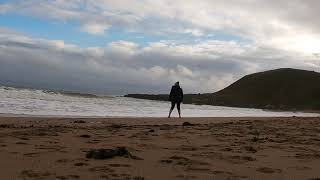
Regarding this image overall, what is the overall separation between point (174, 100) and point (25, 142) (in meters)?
15.1

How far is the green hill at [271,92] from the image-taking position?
298 ft

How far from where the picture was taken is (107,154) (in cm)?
683

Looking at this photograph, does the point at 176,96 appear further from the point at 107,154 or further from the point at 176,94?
the point at 107,154

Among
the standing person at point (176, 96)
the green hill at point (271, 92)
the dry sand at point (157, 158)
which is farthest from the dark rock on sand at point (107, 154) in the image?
the green hill at point (271, 92)

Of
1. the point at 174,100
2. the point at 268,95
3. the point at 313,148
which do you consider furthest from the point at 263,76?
the point at 313,148

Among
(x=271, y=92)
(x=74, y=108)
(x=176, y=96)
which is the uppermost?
(x=271, y=92)

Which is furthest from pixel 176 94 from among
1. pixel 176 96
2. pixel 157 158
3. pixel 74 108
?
pixel 157 158

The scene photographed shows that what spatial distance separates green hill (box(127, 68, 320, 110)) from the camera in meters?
90.8

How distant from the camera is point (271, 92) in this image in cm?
10144

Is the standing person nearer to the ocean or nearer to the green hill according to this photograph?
the ocean

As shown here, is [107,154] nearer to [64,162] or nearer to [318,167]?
[64,162]

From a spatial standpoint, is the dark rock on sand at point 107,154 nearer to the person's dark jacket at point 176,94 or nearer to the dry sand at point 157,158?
the dry sand at point 157,158

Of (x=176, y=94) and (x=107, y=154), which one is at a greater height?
(x=176, y=94)

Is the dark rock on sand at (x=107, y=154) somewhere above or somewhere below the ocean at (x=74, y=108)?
below
